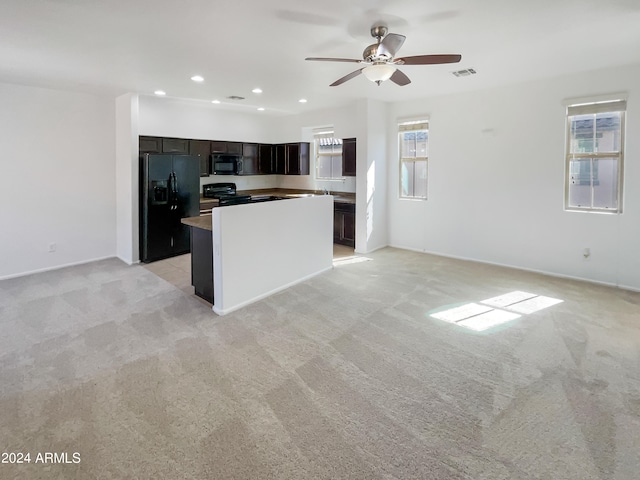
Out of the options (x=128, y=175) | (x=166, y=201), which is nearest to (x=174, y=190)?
(x=166, y=201)

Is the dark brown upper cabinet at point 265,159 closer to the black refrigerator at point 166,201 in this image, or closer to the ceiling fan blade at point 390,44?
the black refrigerator at point 166,201

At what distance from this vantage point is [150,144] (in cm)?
618

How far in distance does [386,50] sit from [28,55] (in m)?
3.60

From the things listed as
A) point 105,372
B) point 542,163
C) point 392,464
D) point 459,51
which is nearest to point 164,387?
point 105,372

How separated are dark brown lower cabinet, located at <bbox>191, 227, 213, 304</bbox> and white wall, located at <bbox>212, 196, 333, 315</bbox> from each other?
237 mm

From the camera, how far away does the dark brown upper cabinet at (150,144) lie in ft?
19.8

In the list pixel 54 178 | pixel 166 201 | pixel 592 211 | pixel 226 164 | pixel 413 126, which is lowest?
pixel 592 211

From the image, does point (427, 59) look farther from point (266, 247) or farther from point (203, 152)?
point (203, 152)

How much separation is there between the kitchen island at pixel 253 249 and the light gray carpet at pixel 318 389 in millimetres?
255

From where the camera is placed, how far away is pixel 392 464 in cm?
188

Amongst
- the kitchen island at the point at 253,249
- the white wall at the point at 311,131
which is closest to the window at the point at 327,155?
the white wall at the point at 311,131

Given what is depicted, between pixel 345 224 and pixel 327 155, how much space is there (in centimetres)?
175

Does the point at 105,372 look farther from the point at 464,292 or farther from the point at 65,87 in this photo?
the point at 65,87

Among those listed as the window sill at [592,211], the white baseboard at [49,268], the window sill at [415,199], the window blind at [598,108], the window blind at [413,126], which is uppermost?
the window blind at [413,126]
